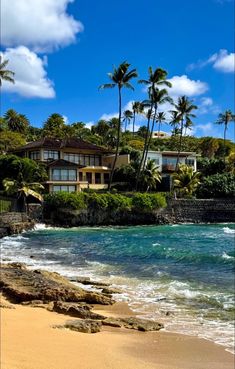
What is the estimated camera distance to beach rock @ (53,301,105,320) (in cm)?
1133

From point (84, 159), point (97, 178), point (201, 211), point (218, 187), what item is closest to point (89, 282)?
point (201, 211)

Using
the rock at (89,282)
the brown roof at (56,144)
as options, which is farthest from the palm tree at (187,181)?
the rock at (89,282)

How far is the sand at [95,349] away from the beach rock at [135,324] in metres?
0.26

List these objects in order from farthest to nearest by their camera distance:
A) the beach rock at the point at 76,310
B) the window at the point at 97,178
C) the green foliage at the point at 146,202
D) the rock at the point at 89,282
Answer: the window at the point at 97,178
the green foliage at the point at 146,202
the rock at the point at 89,282
the beach rock at the point at 76,310

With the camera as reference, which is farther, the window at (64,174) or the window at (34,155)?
the window at (34,155)

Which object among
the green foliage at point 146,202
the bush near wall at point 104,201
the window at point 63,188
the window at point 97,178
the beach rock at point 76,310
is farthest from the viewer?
the window at point 97,178

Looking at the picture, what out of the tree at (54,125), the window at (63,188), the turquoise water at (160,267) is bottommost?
the turquoise water at (160,267)

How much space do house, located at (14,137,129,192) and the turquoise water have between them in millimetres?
16505

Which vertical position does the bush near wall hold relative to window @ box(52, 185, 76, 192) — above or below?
below

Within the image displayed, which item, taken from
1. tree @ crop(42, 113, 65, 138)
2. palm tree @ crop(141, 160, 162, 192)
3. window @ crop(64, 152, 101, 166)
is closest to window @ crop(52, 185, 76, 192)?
window @ crop(64, 152, 101, 166)

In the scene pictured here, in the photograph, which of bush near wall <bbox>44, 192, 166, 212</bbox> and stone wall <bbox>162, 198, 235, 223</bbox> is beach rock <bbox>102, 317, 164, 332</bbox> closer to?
bush near wall <bbox>44, 192, 166, 212</bbox>

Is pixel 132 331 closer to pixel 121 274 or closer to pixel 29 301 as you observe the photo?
pixel 29 301

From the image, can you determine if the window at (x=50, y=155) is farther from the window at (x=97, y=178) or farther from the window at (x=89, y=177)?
the window at (x=97, y=178)

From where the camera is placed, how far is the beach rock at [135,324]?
10688 mm
